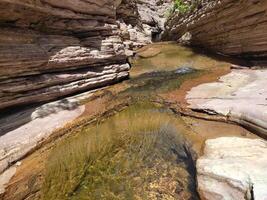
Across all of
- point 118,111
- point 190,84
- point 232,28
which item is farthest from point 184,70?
point 118,111

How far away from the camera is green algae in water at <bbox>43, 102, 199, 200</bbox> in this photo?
4.12 m

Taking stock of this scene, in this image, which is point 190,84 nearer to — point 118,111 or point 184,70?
point 184,70

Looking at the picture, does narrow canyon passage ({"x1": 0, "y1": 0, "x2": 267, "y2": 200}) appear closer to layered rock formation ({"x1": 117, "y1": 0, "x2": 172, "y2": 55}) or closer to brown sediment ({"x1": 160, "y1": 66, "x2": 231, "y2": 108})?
brown sediment ({"x1": 160, "y1": 66, "x2": 231, "y2": 108})

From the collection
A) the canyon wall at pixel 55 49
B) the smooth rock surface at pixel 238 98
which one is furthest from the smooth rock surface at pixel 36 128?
the smooth rock surface at pixel 238 98

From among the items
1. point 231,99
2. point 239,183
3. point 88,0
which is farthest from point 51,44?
point 239,183

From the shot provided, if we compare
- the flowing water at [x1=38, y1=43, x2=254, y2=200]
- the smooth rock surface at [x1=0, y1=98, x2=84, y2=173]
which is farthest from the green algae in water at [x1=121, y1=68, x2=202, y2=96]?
the smooth rock surface at [x1=0, y1=98, x2=84, y2=173]

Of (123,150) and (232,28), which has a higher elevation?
(232,28)

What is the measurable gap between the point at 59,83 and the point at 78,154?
10.3ft

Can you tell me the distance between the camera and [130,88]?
8641mm

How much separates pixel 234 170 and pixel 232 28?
8.52 m

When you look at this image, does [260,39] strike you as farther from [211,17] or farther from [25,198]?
[25,198]

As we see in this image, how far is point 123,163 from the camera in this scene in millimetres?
4828

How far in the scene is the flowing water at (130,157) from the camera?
13.6ft

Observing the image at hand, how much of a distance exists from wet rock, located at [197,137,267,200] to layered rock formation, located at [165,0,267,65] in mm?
6439
